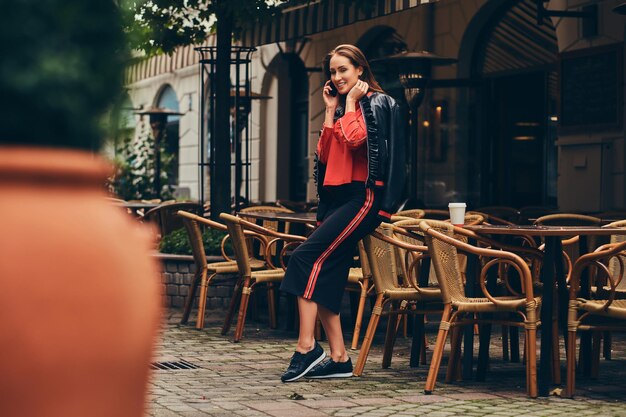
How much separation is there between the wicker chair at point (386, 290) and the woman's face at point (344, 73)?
0.81 meters

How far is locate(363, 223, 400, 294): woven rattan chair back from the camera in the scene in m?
6.55

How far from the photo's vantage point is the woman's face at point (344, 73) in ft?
20.6

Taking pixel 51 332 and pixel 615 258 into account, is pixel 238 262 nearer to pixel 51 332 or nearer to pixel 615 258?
pixel 615 258

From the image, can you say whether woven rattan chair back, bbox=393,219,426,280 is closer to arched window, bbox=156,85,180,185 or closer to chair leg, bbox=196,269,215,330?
chair leg, bbox=196,269,215,330

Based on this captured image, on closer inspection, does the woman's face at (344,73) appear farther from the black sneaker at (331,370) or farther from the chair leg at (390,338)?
the black sneaker at (331,370)

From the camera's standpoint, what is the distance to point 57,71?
1576 millimetres

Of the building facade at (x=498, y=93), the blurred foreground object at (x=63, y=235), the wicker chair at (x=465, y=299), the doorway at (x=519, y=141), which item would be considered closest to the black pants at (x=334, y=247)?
the wicker chair at (x=465, y=299)

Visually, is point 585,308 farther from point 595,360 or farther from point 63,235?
point 63,235

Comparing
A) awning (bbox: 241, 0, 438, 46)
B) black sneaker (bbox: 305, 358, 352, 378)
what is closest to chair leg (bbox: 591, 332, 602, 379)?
black sneaker (bbox: 305, 358, 352, 378)

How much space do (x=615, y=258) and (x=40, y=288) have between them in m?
5.34

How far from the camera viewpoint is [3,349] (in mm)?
1538

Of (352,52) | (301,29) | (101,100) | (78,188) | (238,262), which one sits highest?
(301,29)

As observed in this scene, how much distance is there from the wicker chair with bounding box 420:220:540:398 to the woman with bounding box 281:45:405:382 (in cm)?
38

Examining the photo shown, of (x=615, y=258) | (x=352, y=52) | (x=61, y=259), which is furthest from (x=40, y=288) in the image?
(x=615, y=258)
